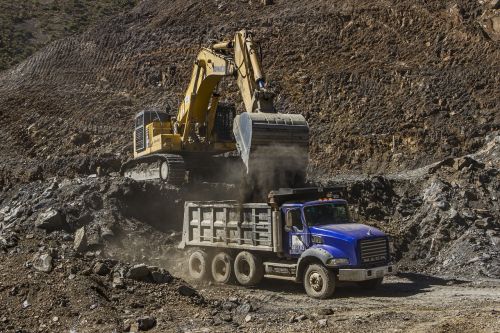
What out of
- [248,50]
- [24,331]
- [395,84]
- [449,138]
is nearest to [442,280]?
[248,50]

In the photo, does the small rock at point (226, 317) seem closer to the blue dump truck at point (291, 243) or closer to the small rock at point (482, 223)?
the blue dump truck at point (291, 243)

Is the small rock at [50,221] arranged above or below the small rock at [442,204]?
below

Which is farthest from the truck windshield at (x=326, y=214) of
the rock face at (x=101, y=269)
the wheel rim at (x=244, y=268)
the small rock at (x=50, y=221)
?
the small rock at (x=50, y=221)

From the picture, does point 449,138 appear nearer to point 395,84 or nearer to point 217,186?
point 395,84

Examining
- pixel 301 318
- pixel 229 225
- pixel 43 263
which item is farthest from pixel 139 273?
pixel 301 318

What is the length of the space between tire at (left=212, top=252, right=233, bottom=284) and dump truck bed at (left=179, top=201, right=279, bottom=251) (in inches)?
9.8

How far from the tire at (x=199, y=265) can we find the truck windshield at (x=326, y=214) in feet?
9.74

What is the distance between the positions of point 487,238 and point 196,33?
24814mm

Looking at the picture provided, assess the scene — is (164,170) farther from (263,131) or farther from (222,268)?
(263,131)

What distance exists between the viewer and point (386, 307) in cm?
1064

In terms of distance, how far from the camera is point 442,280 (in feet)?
43.8

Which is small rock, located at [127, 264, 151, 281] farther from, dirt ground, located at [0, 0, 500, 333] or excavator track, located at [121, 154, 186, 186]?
excavator track, located at [121, 154, 186, 186]

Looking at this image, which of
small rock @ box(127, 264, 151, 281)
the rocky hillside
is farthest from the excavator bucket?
the rocky hillside

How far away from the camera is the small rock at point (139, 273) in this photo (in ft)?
36.3
